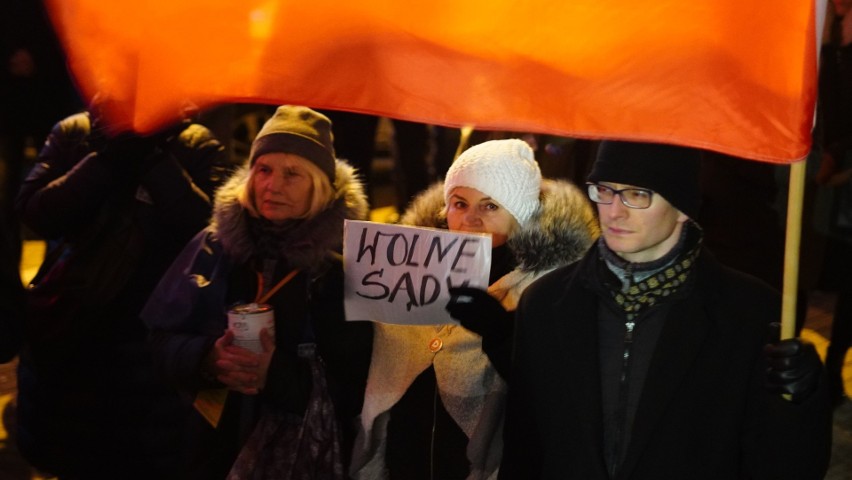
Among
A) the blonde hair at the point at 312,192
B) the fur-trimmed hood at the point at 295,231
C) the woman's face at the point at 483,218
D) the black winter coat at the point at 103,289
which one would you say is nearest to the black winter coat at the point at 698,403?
the woman's face at the point at 483,218

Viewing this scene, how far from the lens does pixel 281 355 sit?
3.59 meters

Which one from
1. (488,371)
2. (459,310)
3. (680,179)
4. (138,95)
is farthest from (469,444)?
(138,95)

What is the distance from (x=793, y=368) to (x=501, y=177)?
133cm

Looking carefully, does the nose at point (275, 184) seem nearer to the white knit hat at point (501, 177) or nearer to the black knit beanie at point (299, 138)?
the black knit beanie at point (299, 138)

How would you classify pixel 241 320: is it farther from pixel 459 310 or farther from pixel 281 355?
pixel 459 310

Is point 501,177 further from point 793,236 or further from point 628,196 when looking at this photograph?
point 793,236

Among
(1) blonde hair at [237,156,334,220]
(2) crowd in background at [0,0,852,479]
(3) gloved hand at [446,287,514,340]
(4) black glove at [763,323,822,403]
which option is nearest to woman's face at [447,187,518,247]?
(2) crowd in background at [0,0,852,479]

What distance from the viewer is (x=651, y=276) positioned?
2.86 m

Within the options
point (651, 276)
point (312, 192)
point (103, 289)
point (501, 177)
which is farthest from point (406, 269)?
point (103, 289)

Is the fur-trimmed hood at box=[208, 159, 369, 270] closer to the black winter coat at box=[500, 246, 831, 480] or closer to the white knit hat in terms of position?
the white knit hat

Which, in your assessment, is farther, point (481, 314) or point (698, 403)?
point (481, 314)

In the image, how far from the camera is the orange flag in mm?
2531

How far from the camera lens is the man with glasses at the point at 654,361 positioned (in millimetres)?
2734

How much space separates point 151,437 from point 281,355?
116 centimetres
